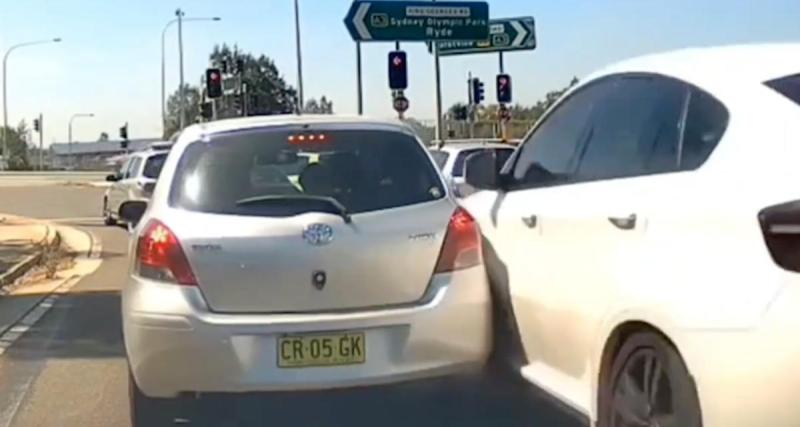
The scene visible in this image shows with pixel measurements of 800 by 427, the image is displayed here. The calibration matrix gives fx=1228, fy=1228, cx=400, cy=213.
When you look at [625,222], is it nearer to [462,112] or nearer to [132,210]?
[132,210]

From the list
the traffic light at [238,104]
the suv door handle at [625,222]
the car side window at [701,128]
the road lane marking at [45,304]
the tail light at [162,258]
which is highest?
the traffic light at [238,104]

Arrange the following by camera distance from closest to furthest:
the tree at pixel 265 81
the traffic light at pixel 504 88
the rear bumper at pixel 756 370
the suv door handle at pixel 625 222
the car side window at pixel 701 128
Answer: the rear bumper at pixel 756 370 → the car side window at pixel 701 128 → the suv door handle at pixel 625 222 → the traffic light at pixel 504 88 → the tree at pixel 265 81

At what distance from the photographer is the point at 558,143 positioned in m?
5.61

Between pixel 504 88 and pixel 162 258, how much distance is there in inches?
1321

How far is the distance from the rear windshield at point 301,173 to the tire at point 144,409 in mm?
974

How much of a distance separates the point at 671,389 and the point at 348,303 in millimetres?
1750

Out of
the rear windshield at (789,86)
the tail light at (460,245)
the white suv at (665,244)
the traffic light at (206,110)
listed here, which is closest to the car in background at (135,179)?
the tail light at (460,245)

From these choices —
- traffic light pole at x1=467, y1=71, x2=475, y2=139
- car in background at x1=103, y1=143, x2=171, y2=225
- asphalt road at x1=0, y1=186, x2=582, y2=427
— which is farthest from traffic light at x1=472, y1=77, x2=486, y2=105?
asphalt road at x1=0, y1=186, x2=582, y2=427

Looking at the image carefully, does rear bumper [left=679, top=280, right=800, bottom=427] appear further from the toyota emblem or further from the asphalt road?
the asphalt road

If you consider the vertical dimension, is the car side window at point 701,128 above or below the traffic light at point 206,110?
below

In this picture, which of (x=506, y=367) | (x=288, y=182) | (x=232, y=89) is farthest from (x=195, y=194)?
(x=232, y=89)

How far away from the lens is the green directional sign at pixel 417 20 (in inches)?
1271

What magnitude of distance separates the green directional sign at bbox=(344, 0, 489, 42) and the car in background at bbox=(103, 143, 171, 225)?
10210 millimetres

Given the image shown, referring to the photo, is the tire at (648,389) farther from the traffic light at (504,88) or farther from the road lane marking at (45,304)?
the traffic light at (504,88)
